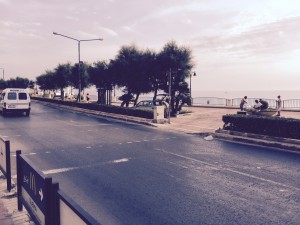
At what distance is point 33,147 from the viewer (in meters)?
12.0

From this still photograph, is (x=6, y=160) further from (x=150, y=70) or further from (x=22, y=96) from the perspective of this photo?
(x=150, y=70)

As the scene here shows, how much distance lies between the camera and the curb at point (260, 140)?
470 inches

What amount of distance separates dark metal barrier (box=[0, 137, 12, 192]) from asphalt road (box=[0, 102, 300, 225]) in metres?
1.28

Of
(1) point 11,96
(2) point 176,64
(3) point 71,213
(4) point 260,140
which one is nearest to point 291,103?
(2) point 176,64

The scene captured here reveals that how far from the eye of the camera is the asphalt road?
18.9ft

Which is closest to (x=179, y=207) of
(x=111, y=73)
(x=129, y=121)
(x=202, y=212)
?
(x=202, y=212)

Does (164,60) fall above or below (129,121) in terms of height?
above

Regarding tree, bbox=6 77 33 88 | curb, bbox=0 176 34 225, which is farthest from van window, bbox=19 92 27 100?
tree, bbox=6 77 33 88

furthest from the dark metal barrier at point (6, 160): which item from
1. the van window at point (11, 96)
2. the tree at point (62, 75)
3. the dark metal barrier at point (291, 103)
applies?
the tree at point (62, 75)

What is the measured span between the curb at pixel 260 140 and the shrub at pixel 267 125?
1.37ft

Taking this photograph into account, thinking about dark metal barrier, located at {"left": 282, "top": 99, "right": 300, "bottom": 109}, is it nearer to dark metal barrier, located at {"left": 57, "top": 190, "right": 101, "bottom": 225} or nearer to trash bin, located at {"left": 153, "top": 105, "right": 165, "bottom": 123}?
trash bin, located at {"left": 153, "top": 105, "right": 165, "bottom": 123}

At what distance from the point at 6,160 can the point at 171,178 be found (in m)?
4.16

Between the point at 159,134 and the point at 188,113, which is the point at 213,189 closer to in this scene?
the point at 159,134

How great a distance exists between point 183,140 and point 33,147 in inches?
267
